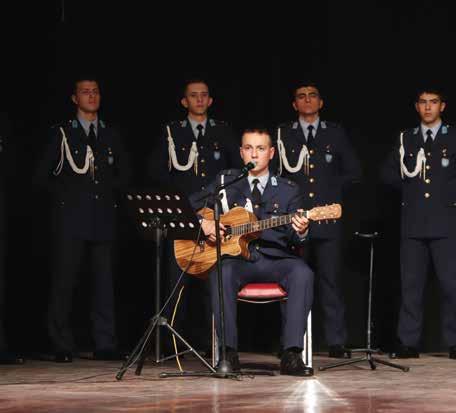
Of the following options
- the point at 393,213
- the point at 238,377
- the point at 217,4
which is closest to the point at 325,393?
the point at 238,377

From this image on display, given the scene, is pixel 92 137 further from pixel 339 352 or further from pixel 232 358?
pixel 339 352

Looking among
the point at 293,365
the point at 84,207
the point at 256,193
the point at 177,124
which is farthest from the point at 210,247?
the point at 177,124

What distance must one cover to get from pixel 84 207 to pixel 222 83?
155 centimetres

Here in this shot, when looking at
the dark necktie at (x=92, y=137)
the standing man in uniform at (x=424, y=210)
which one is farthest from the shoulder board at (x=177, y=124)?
the standing man in uniform at (x=424, y=210)

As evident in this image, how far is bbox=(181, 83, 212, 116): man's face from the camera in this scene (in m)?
8.23

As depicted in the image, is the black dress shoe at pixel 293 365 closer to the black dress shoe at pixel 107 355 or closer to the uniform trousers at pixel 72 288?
the black dress shoe at pixel 107 355

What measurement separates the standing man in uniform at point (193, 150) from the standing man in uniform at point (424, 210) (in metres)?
1.19

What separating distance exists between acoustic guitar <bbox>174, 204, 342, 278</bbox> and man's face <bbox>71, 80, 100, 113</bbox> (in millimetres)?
1440

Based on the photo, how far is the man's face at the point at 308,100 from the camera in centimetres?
829

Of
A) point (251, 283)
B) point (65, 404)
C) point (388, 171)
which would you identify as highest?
point (388, 171)

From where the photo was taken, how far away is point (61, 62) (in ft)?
28.4

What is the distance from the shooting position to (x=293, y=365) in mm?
6836

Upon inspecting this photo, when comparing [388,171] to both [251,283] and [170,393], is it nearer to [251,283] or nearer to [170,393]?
[251,283]

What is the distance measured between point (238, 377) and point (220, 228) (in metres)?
0.88
